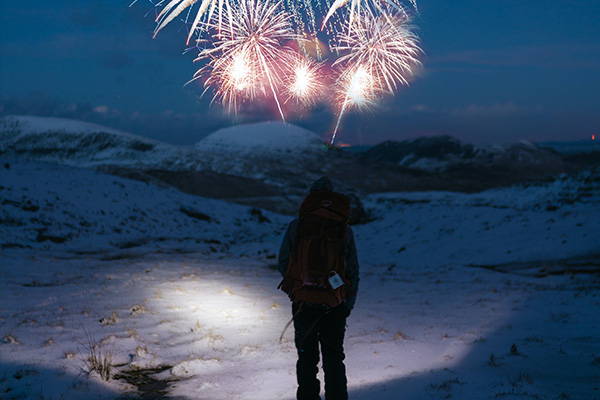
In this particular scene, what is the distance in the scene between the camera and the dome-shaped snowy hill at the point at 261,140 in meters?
141

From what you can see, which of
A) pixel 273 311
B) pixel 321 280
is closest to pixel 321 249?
Result: pixel 321 280

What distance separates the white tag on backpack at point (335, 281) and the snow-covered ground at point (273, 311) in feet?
5.34

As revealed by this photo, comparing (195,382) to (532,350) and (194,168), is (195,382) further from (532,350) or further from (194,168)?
(194,168)

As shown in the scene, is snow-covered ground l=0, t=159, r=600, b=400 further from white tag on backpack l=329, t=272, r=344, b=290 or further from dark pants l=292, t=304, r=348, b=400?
white tag on backpack l=329, t=272, r=344, b=290

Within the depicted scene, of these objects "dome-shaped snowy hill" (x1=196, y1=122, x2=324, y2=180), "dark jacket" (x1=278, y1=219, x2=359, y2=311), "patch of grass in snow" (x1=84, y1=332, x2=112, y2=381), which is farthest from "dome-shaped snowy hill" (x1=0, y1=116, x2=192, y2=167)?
"dark jacket" (x1=278, y1=219, x2=359, y2=311)

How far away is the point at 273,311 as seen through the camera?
28.5 feet

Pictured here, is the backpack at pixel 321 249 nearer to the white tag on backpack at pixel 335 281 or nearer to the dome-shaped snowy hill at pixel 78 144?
the white tag on backpack at pixel 335 281

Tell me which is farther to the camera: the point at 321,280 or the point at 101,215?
the point at 101,215

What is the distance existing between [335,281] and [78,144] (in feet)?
403

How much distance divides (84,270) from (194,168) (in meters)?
84.3

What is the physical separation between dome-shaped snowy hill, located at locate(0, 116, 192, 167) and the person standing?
9478 cm

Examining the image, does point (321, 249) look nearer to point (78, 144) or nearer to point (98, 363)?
point (98, 363)

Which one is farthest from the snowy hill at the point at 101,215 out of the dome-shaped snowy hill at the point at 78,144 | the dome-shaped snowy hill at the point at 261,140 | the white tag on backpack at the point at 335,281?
the dome-shaped snowy hill at the point at 261,140

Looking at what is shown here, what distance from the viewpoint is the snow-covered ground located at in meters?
5.22
